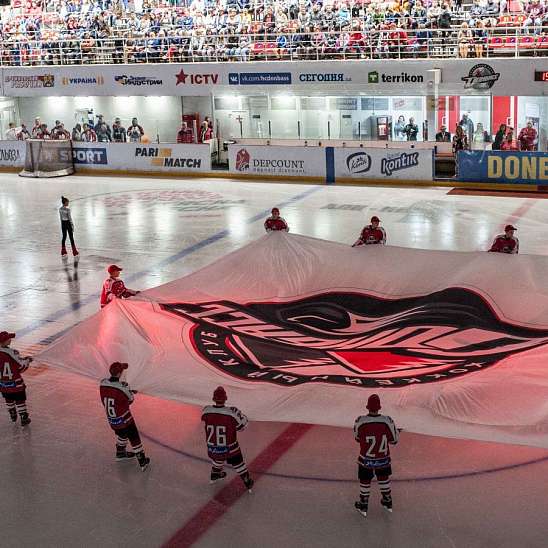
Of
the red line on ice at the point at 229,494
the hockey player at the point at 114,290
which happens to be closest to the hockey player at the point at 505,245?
the red line on ice at the point at 229,494

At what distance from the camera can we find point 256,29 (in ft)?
110

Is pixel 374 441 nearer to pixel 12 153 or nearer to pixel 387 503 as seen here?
pixel 387 503

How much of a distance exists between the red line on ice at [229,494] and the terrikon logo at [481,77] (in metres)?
20.7

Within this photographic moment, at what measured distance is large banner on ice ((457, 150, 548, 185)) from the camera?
82.8ft

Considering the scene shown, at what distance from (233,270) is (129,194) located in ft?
51.1

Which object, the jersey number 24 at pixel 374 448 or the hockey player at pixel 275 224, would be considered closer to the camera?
the jersey number 24 at pixel 374 448

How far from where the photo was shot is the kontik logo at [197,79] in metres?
32.8

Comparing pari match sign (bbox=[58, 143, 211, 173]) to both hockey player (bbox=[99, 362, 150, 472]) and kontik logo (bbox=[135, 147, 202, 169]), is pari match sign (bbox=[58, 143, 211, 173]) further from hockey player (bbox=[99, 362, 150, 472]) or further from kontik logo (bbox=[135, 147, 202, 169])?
hockey player (bbox=[99, 362, 150, 472])

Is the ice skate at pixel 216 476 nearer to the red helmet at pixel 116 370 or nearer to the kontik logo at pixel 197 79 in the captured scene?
the red helmet at pixel 116 370

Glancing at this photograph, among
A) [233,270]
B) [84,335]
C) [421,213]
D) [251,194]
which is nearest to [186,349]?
[84,335]

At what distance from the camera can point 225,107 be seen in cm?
3425

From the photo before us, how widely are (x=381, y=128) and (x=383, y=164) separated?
4135 mm

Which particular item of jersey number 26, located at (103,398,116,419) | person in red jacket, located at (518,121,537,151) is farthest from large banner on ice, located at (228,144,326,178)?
jersey number 26, located at (103,398,116,419)

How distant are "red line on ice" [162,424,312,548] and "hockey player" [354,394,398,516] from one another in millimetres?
1312
